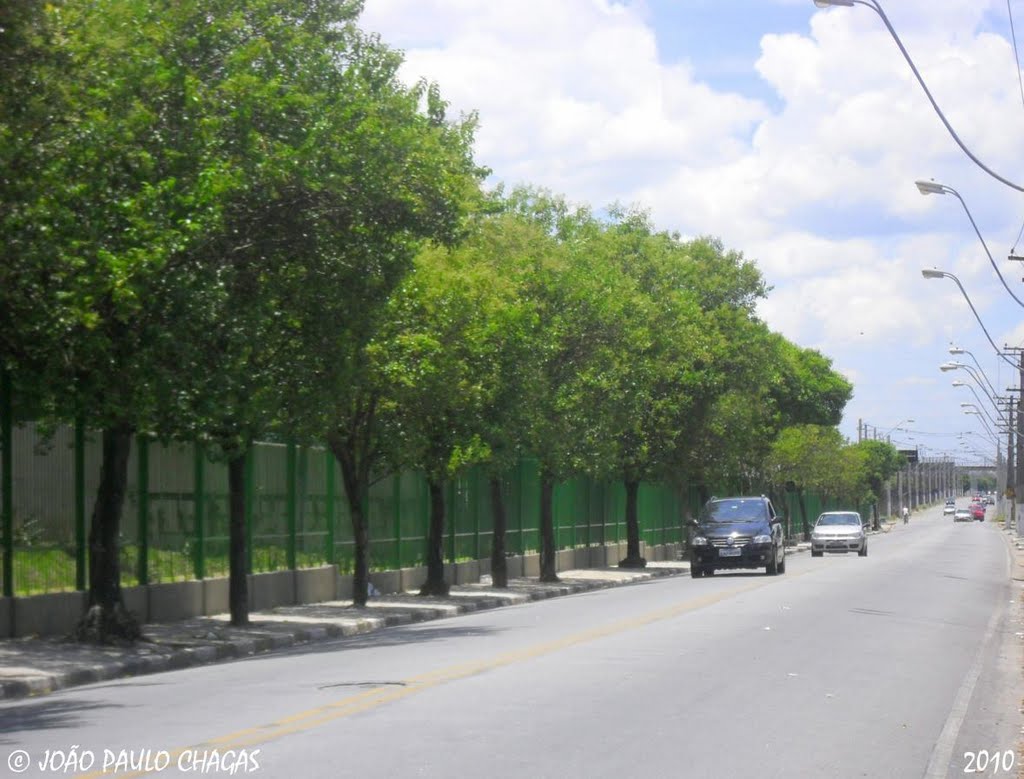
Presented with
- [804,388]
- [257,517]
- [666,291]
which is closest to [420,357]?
[257,517]

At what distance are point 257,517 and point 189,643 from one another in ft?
21.6

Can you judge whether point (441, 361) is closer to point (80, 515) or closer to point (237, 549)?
point (237, 549)

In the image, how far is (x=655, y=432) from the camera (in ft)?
147

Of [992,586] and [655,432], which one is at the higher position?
[655,432]

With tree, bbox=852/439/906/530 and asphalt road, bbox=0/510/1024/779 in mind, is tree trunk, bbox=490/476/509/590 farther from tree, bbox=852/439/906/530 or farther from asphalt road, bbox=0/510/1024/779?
tree, bbox=852/439/906/530

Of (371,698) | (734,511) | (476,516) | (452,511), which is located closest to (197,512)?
(371,698)

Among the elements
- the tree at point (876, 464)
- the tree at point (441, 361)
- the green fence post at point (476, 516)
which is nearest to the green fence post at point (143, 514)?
the tree at point (441, 361)

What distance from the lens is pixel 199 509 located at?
2334 cm

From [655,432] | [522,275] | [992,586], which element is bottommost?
[992,586]

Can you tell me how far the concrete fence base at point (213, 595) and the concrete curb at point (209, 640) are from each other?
306 mm

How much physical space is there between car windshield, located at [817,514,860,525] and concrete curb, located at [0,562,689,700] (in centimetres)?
2375

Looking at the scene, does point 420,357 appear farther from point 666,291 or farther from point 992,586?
point 666,291

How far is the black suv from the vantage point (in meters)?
35.4

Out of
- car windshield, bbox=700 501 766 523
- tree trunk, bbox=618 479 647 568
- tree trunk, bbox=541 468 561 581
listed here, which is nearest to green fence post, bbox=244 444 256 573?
tree trunk, bbox=541 468 561 581
